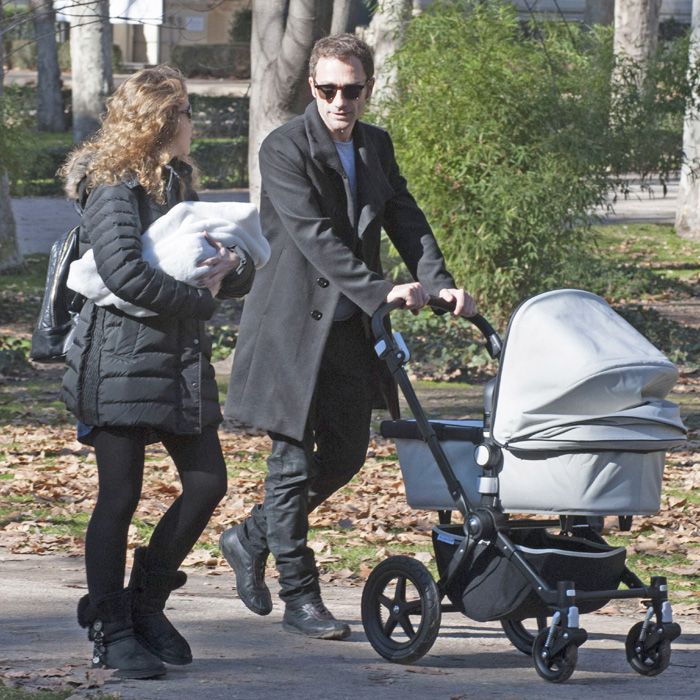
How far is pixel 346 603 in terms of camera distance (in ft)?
19.8

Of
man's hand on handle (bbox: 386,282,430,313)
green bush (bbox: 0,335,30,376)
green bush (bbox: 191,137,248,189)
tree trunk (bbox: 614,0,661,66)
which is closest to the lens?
man's hand on handle (bbox: 386,282,430,313)

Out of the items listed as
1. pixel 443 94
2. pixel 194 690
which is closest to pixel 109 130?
pixel 194 690

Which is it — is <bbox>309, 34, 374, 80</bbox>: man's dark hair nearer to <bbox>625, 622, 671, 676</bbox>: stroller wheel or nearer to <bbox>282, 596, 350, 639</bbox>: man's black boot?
<bbox>282, 596, 350, 639</bbox>: man's black boot

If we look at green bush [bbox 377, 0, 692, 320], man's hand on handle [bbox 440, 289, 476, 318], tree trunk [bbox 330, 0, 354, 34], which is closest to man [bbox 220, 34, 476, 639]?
man's hand on handle [bbox 440, 289, 476, 318]

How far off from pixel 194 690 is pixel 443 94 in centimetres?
959

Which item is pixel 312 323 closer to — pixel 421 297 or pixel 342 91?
pixel 421 297

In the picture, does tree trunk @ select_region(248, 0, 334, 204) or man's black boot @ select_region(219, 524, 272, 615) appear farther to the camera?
tree trunk @ select_region(248, 0, 334, 204)

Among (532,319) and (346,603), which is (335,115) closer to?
(532,319)

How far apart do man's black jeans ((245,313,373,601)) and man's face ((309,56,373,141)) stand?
2.14ft

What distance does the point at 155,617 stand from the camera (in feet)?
15.4

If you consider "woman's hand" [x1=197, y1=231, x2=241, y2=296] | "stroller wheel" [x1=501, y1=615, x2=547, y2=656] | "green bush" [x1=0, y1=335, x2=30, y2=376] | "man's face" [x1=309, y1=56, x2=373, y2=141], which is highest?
"man's face" [x1=309, y1=56, x2=373, y2=141]

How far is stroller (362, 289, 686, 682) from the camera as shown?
179 inches

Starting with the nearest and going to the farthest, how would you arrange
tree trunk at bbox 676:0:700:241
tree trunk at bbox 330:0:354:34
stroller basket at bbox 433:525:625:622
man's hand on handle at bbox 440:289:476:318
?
stroller basket at bbox 433:525:625:622 → man's hand on handle at bbox 440:289:476:318 → tree trunk at bbox 330:0:354:34 → tree trunk at bbox 676:0:700:241

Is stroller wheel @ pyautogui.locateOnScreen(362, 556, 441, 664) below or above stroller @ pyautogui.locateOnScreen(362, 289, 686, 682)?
below
